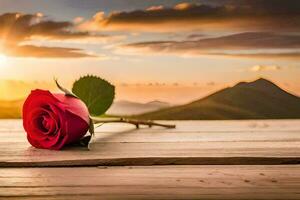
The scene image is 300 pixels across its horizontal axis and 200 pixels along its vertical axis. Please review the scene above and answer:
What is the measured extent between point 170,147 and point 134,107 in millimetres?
1538

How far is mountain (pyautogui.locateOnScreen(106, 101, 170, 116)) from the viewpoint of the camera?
2580mm

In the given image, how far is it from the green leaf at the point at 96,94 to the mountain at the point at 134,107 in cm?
124

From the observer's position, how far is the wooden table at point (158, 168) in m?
0.73

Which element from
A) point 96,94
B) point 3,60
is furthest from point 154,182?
point 3,60

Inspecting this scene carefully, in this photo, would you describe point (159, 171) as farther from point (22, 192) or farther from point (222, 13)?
point (222, 13)

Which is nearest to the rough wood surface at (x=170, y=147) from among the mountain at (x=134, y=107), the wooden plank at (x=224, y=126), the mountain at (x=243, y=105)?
the wooden plank at (x=224, y=126)

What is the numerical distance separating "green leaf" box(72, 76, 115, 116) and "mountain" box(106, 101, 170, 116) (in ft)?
4.07

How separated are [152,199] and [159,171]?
0.56 feet

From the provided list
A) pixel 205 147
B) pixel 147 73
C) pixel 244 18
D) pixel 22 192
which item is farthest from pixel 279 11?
pixel 22 192

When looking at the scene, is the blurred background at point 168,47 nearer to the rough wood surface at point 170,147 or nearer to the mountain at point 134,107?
the mountain at point 134,107

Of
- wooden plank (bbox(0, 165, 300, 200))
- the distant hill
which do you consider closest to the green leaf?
wooden plank (bbox(0, 165, 300, 200))

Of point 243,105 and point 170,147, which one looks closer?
point 170,147

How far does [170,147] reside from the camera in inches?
43.9

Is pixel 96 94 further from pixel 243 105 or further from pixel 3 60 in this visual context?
pixel 243 105
